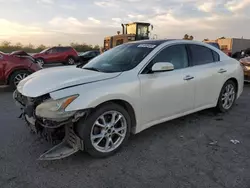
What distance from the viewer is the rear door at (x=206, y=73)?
413 centimetres

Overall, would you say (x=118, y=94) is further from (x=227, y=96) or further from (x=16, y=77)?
(x=16, y=77)

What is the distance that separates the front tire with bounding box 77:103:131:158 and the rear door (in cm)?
160

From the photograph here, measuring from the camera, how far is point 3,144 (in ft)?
11.5

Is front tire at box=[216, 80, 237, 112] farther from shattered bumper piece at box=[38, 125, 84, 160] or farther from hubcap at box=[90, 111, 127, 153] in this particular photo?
shattered bumper piece at box=[38, 125, 84, 160]

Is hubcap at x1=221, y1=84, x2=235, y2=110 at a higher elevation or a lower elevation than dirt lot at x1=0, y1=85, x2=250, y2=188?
higher

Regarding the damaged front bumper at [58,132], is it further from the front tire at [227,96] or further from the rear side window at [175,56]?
the front tire at [227,96]

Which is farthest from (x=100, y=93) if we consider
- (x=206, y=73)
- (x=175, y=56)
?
(x=206, y=73)

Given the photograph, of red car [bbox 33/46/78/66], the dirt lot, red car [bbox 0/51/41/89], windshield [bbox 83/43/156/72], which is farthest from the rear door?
red car [bbox 33/46/78/66]

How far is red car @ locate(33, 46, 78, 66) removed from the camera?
19022 millimetres

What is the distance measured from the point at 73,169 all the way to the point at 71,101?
2.72 feet

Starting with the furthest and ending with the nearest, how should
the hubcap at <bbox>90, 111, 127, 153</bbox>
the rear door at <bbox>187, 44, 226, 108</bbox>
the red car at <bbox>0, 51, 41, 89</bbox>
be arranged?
the red car at <bbox>0, 51, 41, 89</bbox>
the rear door at <bbox>187, 44, 226, 108</bbox>
the hubcap at <bbox>90, 111, 127, 153</bbox>

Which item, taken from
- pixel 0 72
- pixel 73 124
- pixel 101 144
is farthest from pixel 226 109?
pixel 0 72

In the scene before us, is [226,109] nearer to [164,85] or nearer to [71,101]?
[164,85]

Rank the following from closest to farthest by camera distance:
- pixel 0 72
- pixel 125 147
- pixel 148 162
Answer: pixel 148 162
pixel 125 147
pixel 0 72
